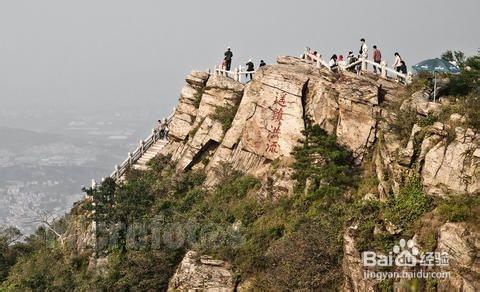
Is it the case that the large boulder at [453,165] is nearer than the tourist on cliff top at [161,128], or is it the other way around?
the large boulder at [453,165]

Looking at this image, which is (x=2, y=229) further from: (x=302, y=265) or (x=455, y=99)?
(x=455, y=99)

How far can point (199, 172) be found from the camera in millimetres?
26469

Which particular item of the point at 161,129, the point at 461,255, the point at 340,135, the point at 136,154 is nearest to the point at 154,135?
the point at 161,129

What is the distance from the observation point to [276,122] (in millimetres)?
23484

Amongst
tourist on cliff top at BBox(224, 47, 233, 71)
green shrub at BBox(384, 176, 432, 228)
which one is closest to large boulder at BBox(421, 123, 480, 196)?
green shrub at BBox(384, 176, 432, 228)

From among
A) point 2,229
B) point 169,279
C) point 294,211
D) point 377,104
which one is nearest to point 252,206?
point 294,211

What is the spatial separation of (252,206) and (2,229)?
16.8 metres

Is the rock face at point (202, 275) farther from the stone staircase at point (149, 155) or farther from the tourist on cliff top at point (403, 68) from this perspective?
the stone staircase at point (149, 155)

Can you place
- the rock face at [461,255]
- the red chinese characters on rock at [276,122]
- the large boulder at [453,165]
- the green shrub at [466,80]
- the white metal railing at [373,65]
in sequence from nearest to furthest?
the rock face at [461,255], the large boulder at [453,165], the green shrub at [466,80], the white metal railing at [373,65], the red chinese characters on rock at [276,122]

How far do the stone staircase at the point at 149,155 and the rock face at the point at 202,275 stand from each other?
11776mm

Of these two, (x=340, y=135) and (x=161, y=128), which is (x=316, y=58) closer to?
(x=340, y=135)

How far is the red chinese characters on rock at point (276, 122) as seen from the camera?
76.6 feet

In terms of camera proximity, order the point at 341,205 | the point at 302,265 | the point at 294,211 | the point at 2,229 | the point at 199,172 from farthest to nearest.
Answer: the point at 2,229, the point at 199,172, the point at 294,211, the point at 341,205, the point at 302,265

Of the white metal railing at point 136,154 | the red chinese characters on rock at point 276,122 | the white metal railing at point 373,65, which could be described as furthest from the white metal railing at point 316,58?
the white metal railing at point 136,154
